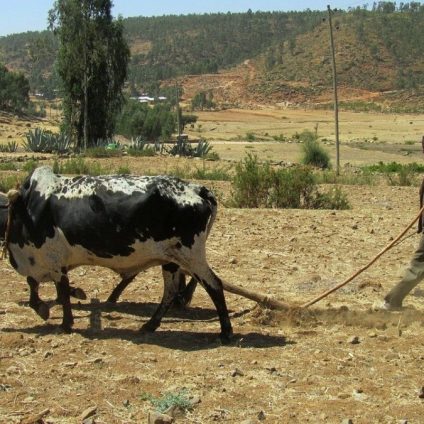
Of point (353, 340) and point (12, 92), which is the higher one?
point (12, 92)

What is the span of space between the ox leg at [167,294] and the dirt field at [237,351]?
104 mm

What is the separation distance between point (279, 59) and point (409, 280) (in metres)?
107

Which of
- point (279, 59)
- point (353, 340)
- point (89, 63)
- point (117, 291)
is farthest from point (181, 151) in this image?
point (279, 59)

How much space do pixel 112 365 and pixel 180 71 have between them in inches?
4732

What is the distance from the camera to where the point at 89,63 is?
3769cm

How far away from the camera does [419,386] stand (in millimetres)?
5312

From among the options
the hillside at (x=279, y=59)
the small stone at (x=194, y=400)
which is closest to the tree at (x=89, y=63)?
the small stone at (x=194, y=400)

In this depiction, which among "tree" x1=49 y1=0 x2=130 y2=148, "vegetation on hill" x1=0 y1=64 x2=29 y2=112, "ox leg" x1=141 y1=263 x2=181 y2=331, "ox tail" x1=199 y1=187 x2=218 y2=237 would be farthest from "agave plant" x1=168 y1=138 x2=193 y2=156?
"vegetation on hill" x1=0 y1=64 x2=29 y2=112

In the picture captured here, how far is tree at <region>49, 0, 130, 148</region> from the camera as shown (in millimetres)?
37656

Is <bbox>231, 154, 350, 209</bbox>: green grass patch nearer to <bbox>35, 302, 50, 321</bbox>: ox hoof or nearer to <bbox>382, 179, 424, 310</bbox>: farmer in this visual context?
<bbox>382, 179, 424, 310</bbox>: farmer

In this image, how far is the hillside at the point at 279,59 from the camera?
328 feet

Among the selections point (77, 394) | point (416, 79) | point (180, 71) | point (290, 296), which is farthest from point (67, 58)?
point (180, 71)

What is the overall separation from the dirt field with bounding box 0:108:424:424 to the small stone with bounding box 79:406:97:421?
3cm

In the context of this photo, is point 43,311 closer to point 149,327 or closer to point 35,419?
point 149,327
